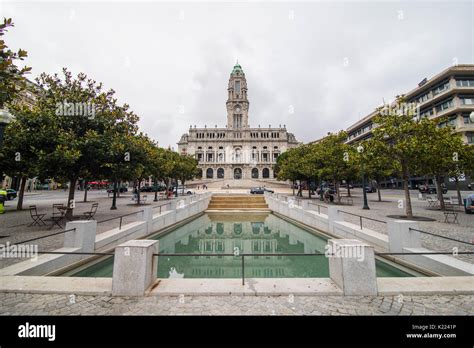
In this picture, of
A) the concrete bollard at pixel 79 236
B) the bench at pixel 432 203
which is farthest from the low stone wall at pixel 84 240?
the bench at pixel 432 203

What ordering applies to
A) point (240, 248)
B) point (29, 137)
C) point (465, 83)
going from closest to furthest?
point (29, 137) → point (240, 248) → point (465, 83)

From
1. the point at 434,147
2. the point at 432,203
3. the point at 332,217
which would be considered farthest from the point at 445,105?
the point at 332,217

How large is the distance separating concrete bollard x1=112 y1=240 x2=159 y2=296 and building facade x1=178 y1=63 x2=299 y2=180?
83.4 meters

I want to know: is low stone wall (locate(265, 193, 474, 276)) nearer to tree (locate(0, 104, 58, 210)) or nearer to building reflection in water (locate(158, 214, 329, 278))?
building reflection in water (locate(158, 214, 329, 278))

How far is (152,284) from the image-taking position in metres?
4.48

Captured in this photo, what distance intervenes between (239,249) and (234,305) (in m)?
6.27

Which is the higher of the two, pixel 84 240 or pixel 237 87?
pixel 237 87

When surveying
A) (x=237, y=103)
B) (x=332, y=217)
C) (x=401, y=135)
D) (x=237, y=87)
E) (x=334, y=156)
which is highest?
(x=237, y=87)

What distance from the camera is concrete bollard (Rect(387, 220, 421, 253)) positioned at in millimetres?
6625

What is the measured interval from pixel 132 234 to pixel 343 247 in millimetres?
8820

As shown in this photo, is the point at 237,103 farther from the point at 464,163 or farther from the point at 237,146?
the point at 464,163

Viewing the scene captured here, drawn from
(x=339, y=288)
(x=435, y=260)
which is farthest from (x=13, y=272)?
(x=435, y=260)

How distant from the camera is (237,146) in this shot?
303ft

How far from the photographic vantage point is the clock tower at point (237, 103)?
95688 mm
